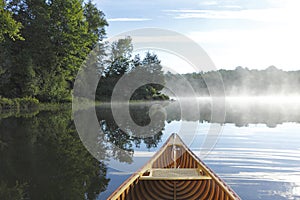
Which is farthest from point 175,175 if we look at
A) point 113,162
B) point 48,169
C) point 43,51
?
point 43,51

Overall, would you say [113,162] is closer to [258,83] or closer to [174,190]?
[174,190]

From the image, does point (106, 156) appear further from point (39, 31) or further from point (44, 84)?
point (39, 31)

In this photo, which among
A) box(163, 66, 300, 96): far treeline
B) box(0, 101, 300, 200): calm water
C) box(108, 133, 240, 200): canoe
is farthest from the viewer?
box(163, 66, 300, 96): far treeline

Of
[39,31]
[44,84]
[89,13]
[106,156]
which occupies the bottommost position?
[106,156]

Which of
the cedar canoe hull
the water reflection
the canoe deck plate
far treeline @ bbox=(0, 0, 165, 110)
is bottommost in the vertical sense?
the water reflection

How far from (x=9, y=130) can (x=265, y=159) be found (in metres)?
13.1

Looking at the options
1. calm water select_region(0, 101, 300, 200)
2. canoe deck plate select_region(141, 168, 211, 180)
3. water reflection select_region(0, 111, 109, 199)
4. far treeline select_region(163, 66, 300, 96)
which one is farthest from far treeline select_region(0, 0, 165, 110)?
far treeline select_region(163, 66, 300, 96)

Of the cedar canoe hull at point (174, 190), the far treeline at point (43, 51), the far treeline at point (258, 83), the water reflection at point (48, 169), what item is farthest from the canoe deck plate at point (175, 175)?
the far treeline at point (258, 83)

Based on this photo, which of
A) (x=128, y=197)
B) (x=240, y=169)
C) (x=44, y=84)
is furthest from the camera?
(x=44, y=84)

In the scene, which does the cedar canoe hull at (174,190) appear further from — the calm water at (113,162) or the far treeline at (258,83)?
the far treeline at (258,83)

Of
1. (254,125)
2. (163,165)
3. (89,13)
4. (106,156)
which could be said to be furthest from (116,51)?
(163,165)

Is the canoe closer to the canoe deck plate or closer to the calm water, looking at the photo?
the canoe deck plate

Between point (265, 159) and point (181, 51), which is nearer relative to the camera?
point (265, 159)

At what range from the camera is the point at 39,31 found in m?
38.3
